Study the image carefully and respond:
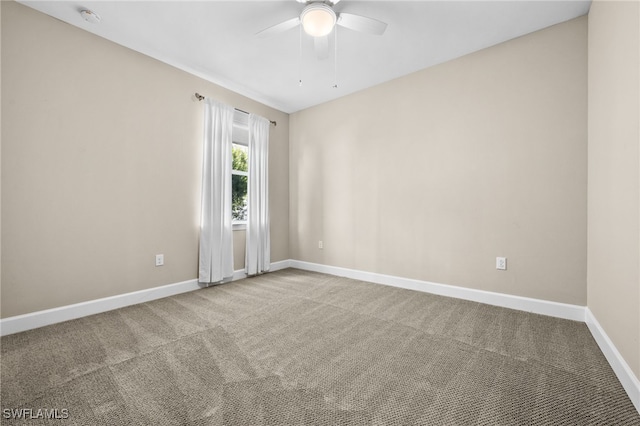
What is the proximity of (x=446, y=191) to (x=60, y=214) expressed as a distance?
3786 mm

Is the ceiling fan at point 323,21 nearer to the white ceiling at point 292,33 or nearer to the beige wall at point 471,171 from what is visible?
the white ceiling at point 292,33

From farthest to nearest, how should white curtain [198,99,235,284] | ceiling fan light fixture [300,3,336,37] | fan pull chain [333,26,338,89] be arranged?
white curtain [198,99,235,284]
fan pull chain [333,26,338,89]
ceiling fan light fixture [300,3,336,37]

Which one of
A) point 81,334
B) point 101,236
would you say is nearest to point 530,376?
point 81,334

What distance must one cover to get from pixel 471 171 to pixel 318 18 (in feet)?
6.96

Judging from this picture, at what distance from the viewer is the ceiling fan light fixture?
2.06 meters

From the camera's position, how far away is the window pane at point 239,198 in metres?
3.92

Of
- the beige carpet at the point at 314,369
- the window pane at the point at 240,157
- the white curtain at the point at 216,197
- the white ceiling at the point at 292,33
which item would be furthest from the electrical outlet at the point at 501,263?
the window pane at the point at 240,157

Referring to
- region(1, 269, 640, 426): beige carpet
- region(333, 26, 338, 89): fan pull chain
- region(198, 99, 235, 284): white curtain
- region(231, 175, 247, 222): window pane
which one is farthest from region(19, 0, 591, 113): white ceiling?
region(1, 269, 640, 426): beige carpet

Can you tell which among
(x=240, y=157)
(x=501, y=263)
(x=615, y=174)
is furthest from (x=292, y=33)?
(x=501, y=263)

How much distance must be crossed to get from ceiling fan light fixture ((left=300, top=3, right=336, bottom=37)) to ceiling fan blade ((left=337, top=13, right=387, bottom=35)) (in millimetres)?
121

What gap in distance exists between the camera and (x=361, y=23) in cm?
217

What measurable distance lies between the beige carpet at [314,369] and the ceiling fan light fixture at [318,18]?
2.40 m

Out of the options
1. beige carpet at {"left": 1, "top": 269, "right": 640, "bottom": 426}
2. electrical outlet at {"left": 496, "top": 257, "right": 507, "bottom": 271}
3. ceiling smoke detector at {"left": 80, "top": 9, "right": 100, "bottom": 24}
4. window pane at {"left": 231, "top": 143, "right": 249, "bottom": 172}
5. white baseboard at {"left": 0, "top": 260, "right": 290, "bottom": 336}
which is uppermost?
ceiling smoke detector at {"left": 80, "top": 9, "right": 100, "bottom": 24}

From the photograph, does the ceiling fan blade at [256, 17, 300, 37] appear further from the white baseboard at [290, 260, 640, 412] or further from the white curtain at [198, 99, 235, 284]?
the white baseboard at [290, 260, 640, 412]
